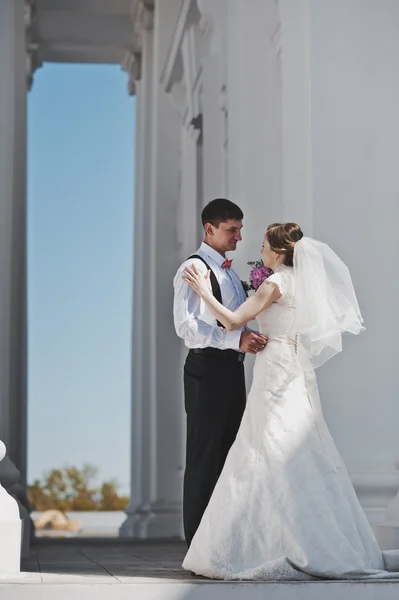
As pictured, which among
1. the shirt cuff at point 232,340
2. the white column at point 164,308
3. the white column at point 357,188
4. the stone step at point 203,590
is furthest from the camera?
the white column at point 164,308

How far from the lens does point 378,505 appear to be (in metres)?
8.39

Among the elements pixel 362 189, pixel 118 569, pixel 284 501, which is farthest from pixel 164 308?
pixel 284 501

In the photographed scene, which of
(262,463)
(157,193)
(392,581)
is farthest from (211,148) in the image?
(392,581)

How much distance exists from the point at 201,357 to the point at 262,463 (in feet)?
3.61

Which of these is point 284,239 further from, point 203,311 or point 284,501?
point 284,501

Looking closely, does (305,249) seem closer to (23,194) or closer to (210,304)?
(210,304)

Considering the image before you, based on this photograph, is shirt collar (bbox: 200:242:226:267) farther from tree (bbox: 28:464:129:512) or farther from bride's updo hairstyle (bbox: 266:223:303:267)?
tree (bbox: 28:464:129:512)

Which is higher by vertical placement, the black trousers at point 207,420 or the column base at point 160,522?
the black trousers at point 207,420

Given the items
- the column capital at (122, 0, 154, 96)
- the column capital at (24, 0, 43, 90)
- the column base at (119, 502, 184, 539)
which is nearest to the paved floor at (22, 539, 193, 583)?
the column base at (119, 502, 184, 539)

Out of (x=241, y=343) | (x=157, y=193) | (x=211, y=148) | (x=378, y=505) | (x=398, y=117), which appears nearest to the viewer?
(x=241, y=343)

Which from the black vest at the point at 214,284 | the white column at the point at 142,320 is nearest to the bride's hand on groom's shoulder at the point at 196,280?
the black vest at the point at 214,284

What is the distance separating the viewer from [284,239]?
7316mm

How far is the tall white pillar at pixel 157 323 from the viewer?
1758 centimetres

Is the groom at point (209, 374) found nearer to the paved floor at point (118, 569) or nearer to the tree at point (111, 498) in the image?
the paved floor at point (118, 569)
